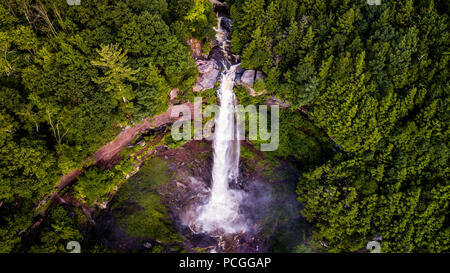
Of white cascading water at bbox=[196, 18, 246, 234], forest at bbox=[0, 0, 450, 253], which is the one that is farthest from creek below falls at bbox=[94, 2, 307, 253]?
forest at bbox=[0, 0, 450, 253]

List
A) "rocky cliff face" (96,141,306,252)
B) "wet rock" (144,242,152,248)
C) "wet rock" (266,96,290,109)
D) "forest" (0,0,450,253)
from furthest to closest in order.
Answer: "wet rock" (266,96,290,109), "rocky cliff face" (96,141,306,252), "wet rock" (144,242,152,248), "forest" (0,0,450,253)

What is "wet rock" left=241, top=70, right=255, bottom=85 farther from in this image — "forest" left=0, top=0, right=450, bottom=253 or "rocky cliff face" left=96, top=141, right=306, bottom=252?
"rocky cliff face" left=96, top=141, right=306, bottom=252

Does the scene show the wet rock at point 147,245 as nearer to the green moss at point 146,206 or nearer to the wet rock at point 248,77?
the green moss at point 146,206

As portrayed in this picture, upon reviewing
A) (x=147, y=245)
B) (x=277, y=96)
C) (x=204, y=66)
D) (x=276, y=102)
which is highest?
(x=204, y=66)

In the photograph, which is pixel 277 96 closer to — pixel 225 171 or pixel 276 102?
pixel 276 102

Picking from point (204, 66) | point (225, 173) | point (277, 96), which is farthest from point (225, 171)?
point (204, 66)
